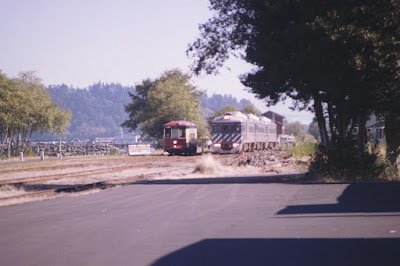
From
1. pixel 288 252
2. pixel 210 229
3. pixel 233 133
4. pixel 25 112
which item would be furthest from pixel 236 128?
pixel 288 252

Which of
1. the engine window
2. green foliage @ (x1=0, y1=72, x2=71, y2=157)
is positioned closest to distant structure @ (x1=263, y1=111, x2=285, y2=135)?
green foliage @ (x1=0, y1=72, x2=71, y2=157)

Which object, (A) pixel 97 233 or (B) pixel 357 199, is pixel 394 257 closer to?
(A) pixel 97 233

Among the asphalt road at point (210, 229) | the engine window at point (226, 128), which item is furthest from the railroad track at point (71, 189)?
the engine window at point (226, 128)

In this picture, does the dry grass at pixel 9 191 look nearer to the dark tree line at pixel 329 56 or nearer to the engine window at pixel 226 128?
the dark tree line at pixel 329 56

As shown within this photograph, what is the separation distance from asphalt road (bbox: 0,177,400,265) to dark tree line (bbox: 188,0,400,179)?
131 inches

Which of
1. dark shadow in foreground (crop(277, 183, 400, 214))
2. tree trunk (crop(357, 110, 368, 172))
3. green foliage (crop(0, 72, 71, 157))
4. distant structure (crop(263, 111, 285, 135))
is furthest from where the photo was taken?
distant structure (crop(263, 111, 285, 135))

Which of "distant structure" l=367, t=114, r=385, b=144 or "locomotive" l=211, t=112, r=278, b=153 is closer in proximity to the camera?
"distant structure" l=367, t=114, r=385, b=144

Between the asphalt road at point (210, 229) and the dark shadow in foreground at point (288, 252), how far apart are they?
1 cm

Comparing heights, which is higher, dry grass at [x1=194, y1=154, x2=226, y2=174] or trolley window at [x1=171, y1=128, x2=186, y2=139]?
trolley window at [x1=171, y1=128, x2=186, y2=139]

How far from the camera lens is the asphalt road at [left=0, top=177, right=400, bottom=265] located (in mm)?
6355

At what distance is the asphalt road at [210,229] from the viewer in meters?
6.36

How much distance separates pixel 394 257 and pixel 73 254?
4.33m

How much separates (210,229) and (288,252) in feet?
6.70

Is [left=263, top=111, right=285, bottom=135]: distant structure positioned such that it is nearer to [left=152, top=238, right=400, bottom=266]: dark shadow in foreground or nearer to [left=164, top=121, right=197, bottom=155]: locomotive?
[left=164, top=121, right=197, bottom=155]: locomotive
